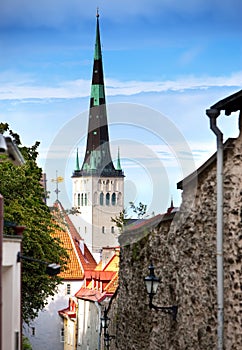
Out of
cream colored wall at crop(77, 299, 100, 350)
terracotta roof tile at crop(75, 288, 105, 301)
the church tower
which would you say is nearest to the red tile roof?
terracotta roof tile at crop(75, 288, 105, 301)

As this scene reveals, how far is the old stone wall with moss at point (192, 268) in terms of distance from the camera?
13.1 meters

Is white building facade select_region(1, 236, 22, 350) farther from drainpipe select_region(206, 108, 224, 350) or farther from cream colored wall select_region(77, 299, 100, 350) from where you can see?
cream colored wall select_region(77, 299, 100, 350)

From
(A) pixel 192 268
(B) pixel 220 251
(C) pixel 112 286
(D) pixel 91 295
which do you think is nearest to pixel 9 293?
(B) pixel 220 251

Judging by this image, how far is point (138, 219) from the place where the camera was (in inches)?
926

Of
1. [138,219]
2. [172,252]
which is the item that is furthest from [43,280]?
[172,252]

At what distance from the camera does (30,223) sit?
2891cm

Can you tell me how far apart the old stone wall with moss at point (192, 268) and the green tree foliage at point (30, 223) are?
8116 mm

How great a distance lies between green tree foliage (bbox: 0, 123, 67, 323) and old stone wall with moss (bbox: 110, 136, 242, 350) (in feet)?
26.6

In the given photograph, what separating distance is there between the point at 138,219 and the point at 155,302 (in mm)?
5251

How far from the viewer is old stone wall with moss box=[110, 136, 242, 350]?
1312 cm

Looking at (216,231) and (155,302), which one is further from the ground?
(216,231)

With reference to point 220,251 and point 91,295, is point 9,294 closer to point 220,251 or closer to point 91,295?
point 220,251

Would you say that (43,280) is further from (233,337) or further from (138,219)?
(233,337)

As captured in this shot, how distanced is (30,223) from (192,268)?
1435 centimetres
